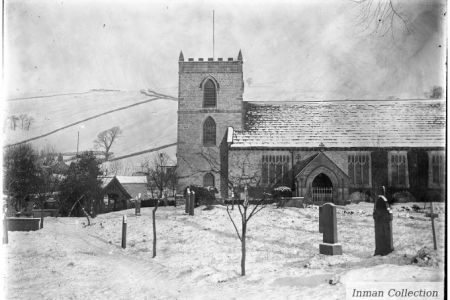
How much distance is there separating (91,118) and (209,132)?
3.49 metres

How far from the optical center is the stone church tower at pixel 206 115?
27.8 feet

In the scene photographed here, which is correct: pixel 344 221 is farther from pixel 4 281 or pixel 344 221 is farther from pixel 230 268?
pixel 4 281

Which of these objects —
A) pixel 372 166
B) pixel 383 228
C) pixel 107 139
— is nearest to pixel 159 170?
pixel 107 139

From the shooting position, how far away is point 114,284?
6043 millimetres

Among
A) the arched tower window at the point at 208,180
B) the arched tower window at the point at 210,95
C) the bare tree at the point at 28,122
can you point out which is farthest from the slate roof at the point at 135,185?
the arched tower window at the point at 210,95

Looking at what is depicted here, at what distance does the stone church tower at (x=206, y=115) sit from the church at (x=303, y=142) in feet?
0.09

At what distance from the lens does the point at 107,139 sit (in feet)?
25.1

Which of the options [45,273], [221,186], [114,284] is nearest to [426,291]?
[221,186]

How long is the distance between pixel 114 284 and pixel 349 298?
3.81 meters

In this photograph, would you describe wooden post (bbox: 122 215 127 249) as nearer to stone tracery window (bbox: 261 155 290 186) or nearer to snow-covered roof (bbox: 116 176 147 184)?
snow-covered roof (bbox: 116 176 147 184)

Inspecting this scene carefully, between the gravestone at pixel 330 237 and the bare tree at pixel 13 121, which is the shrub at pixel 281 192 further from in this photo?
the bare tree at pixel 13 121

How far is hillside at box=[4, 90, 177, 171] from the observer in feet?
22.9

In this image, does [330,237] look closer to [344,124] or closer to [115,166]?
[344,124]

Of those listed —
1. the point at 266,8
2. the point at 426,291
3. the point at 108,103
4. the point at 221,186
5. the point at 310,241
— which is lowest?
the point at 426,291
